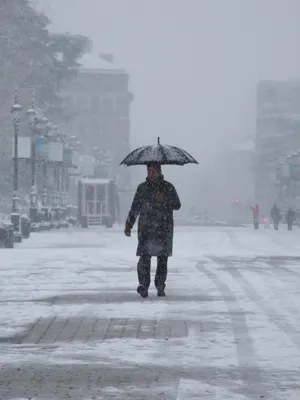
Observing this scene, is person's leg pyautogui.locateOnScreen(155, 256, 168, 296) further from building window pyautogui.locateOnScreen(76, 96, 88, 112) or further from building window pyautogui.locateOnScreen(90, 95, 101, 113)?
building window pyautogui.locateOnScreen(90, 95, 101, 113)

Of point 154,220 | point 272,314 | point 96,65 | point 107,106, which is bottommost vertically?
point 272,314

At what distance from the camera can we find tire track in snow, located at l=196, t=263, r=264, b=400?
824cm

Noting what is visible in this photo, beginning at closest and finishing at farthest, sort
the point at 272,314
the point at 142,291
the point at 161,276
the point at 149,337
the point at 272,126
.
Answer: the point at 149,337, the point at 272,314, the point at 142,291, the point at 161,276, the point at 272,126

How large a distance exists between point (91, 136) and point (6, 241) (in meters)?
134

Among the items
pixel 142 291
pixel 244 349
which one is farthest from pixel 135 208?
pixel 244 349

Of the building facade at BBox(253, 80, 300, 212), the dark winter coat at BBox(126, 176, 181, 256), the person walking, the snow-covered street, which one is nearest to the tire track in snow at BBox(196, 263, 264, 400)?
the snow-covered street

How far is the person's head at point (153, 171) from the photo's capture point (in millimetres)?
15617

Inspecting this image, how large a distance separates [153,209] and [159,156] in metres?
0.84

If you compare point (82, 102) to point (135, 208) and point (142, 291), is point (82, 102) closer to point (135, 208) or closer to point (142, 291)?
point (135, 208)

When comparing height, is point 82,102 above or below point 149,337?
above

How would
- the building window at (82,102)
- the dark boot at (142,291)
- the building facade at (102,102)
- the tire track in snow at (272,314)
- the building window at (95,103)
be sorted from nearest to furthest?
1. the tire track in snow at (272,314)
2. the dark boot at (142,291)
3. the building facade at (102,102)
4. the building window at (82,102)
5. the building window at (95,103)

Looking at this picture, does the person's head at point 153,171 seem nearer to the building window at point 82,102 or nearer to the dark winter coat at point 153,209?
the dark winter coat at point 153,209

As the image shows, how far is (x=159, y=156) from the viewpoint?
52.9 feet

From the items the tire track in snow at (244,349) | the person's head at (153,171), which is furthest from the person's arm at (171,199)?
the tire track in snow at (244,349)
